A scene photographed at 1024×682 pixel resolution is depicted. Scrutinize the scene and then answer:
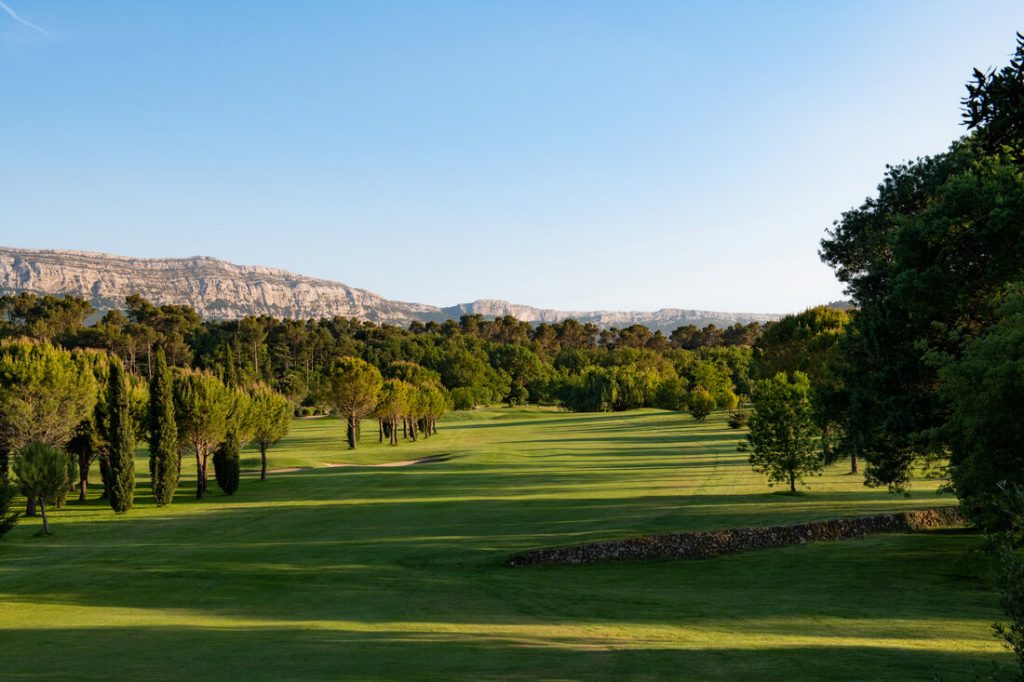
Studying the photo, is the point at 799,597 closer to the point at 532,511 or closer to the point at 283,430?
the point at 532,511

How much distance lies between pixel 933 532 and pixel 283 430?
44.7 meters

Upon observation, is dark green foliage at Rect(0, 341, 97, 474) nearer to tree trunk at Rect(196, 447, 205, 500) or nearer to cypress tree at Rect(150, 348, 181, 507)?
cypress tree at Rect(150, 348, 181, 507)

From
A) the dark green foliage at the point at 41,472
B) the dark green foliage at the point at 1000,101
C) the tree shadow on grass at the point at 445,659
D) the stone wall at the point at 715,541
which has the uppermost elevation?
the dark green foliage at the point at 1000,101

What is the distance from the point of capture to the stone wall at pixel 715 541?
84.2ft

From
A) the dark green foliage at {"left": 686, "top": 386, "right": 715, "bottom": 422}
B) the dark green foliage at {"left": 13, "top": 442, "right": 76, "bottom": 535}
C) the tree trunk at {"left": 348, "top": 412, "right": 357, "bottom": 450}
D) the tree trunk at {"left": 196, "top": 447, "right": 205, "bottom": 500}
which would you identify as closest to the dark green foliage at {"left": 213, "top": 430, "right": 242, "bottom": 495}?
the tree trunk at {"left": 196, "top": 447, "right": 205, "bottom": 500}

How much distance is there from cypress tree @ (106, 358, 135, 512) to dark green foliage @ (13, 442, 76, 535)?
583cm

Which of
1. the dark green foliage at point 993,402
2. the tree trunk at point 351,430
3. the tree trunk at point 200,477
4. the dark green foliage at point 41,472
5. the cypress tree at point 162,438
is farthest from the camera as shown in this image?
the tree trunk at point 351,430

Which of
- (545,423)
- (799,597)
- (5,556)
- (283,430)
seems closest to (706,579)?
(799,597)

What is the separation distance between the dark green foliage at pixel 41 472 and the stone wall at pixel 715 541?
22.5m

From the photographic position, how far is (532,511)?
35562 millimetres

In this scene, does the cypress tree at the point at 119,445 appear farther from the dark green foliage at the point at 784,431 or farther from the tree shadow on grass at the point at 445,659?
the dark green foliage at the point at 784,431

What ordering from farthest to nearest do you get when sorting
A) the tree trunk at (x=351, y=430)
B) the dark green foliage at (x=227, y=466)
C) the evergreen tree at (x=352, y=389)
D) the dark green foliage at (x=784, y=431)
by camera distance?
the tree trunk at (x=351, y=430) → the evergreen tree at (x=352, y=389) → the dark green foliage at (x=227, y=466) → the dark green foliage at (x=784, y=431)

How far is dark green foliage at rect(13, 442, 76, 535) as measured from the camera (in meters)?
33.4

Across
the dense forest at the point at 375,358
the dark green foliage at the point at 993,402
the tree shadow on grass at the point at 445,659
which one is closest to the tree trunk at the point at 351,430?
the dense forest at the point at 375,358
